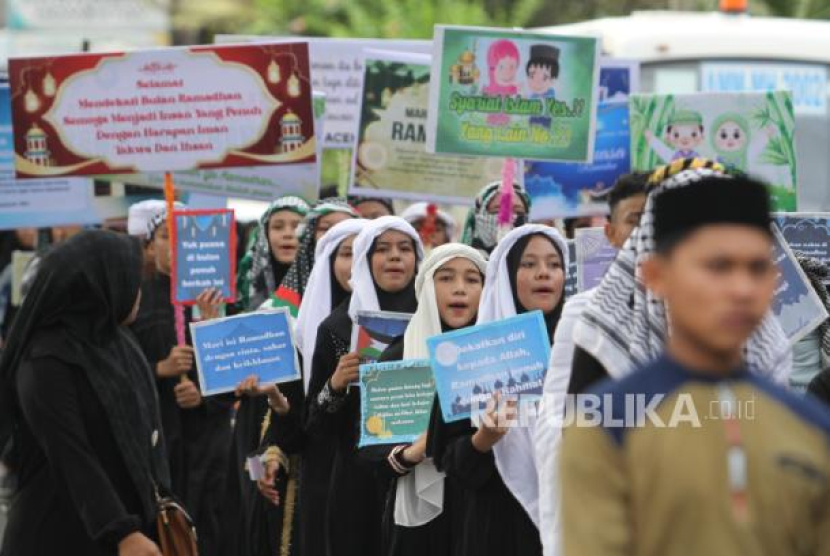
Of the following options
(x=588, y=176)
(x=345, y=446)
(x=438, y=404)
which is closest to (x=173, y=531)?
(x=438, y=404)

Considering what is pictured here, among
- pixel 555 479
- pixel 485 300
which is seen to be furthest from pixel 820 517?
pixel 485 300

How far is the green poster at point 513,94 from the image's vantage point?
30.1ft

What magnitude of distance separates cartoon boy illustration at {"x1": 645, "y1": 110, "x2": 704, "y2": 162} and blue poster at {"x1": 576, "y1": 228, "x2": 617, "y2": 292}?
2553mm

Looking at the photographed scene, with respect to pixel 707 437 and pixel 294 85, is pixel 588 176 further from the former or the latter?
pixel 707 437

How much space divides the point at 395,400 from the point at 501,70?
→ 301 cm

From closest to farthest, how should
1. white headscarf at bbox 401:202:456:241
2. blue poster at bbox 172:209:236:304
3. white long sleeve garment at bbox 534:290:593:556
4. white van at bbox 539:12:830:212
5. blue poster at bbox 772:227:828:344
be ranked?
white long sleeve garment at bbox 534:290:593:556, blue poster at bbox 772:227:828:344, blue poster at bbox 172:209:236:304, white headscarf at bbox 401:202:456:241, white van at bbox 539:12:830:212

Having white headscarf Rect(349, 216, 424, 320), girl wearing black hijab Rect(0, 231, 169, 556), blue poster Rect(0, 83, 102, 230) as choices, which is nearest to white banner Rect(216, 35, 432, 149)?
blue poster Rect(0, 83, 102, 230)

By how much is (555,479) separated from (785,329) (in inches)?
79.0

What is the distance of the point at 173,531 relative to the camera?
19.2 feet

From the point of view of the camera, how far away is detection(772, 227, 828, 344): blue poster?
6.57 metres

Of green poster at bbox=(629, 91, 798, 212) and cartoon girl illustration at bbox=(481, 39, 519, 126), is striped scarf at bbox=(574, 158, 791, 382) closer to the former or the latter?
cartoon girl illustration at bbox=(481, 39, 519, 126)

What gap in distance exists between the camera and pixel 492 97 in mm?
9250

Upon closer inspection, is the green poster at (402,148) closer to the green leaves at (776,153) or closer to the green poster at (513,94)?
the green poster at (513,94)

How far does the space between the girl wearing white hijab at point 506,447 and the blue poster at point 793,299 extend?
73cm
